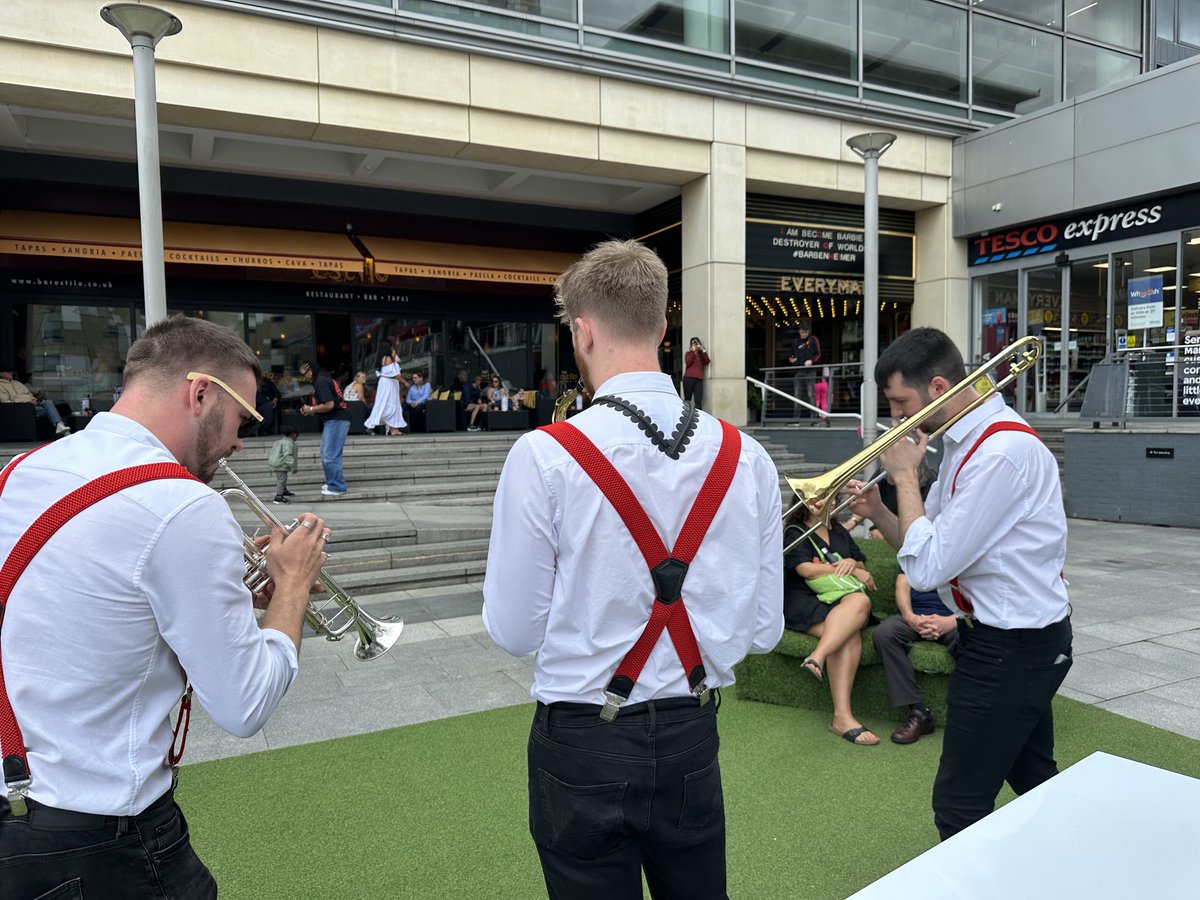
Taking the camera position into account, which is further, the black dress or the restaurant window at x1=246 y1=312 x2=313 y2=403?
the restaurant window at x1=246 y1=312 x2=313 y2=403

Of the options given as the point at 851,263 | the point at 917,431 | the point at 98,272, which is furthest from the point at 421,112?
the point at 917,431

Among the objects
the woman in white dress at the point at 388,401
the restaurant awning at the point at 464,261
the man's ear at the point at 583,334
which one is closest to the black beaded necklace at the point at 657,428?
the man's ear at the point at 583,334

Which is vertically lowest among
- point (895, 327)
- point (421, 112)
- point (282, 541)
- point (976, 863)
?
point (976, 863)

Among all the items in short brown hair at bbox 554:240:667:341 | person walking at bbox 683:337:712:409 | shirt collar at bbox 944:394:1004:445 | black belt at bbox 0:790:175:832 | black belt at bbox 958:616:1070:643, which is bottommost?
black belt at bbox 0:790:175:832

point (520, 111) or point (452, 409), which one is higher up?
point (520, 111)

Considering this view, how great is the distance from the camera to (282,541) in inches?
69.7

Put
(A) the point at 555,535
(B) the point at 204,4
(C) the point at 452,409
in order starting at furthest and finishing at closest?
(C) the point at 452,409, (B) the point at 204,4, (A) the point at 555,535

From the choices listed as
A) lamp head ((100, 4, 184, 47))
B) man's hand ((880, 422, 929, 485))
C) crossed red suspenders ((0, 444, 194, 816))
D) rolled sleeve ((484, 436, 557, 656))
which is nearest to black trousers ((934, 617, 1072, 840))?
man's hand ((880, 422, 929, 485))

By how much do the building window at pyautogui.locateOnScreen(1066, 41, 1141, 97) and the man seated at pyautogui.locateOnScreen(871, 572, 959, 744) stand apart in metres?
18.1

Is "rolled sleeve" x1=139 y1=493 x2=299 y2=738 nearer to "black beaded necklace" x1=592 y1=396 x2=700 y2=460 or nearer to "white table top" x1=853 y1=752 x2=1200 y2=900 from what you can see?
"black beaded necklace" x1=592 y1=396 x2=700 y2=460

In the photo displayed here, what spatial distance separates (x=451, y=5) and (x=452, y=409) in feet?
25.5

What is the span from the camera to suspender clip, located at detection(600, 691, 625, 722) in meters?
1.62

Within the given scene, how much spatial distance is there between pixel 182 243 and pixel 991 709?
53.7 ft

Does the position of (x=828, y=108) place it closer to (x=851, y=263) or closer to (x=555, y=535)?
(x=851, y=263)
